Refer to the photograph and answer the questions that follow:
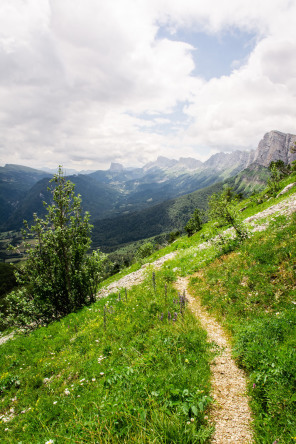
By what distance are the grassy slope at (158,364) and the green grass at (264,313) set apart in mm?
40

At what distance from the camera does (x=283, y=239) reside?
1203 cm

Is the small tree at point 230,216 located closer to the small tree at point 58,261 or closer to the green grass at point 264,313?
the green grass at point 264,313

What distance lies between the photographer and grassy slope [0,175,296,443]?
470 centimetres

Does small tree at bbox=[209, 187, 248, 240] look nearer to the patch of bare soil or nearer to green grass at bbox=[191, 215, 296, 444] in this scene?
green grass at bbox=[191, 215, 296, 444]

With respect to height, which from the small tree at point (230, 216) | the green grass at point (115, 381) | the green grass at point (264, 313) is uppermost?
the small tree at point (230, 216)

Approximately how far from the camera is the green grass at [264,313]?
473 centimetres

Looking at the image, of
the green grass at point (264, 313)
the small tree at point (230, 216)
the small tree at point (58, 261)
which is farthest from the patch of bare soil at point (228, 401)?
the small tree at point (58, 261)

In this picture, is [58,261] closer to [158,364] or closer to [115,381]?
[115,381]

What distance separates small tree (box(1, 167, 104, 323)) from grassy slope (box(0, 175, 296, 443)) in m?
3.60

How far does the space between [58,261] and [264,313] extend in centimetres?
1568

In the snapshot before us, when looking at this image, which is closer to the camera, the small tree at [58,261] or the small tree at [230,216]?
the small tree at [230,216]

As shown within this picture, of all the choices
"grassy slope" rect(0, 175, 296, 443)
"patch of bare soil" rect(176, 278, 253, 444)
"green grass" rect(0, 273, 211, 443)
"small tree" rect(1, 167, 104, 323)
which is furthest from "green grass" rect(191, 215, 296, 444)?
"small tree" rect(1, 167, 104, 323)

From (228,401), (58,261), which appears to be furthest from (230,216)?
(58,261)

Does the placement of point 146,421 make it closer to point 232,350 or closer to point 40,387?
point 232,350
